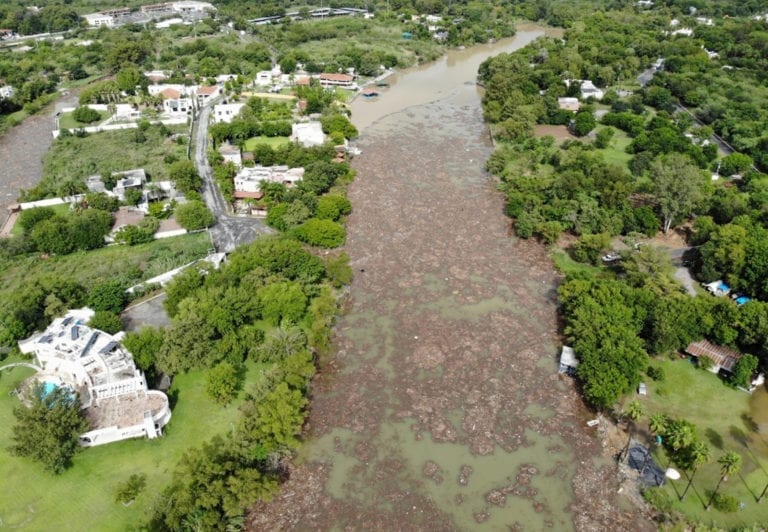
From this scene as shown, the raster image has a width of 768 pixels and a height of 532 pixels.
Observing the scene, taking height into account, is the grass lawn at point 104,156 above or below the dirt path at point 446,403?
above

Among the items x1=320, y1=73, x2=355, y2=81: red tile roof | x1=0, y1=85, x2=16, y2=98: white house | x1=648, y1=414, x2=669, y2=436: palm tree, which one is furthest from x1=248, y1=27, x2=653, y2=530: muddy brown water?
x1=0, y1=85, x2=16, y2=98: white house

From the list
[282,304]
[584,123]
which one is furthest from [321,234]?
[584,123]

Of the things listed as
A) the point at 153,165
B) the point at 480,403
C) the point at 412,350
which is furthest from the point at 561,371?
the point at 153,165

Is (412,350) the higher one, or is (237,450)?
(237,450)

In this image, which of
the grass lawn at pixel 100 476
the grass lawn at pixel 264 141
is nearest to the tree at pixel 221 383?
the grass lawn at pixel 100 476

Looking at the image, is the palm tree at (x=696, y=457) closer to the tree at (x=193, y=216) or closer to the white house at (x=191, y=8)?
the tree at (x=193, y=216)

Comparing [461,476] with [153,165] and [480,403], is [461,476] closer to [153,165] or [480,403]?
[480,403]
